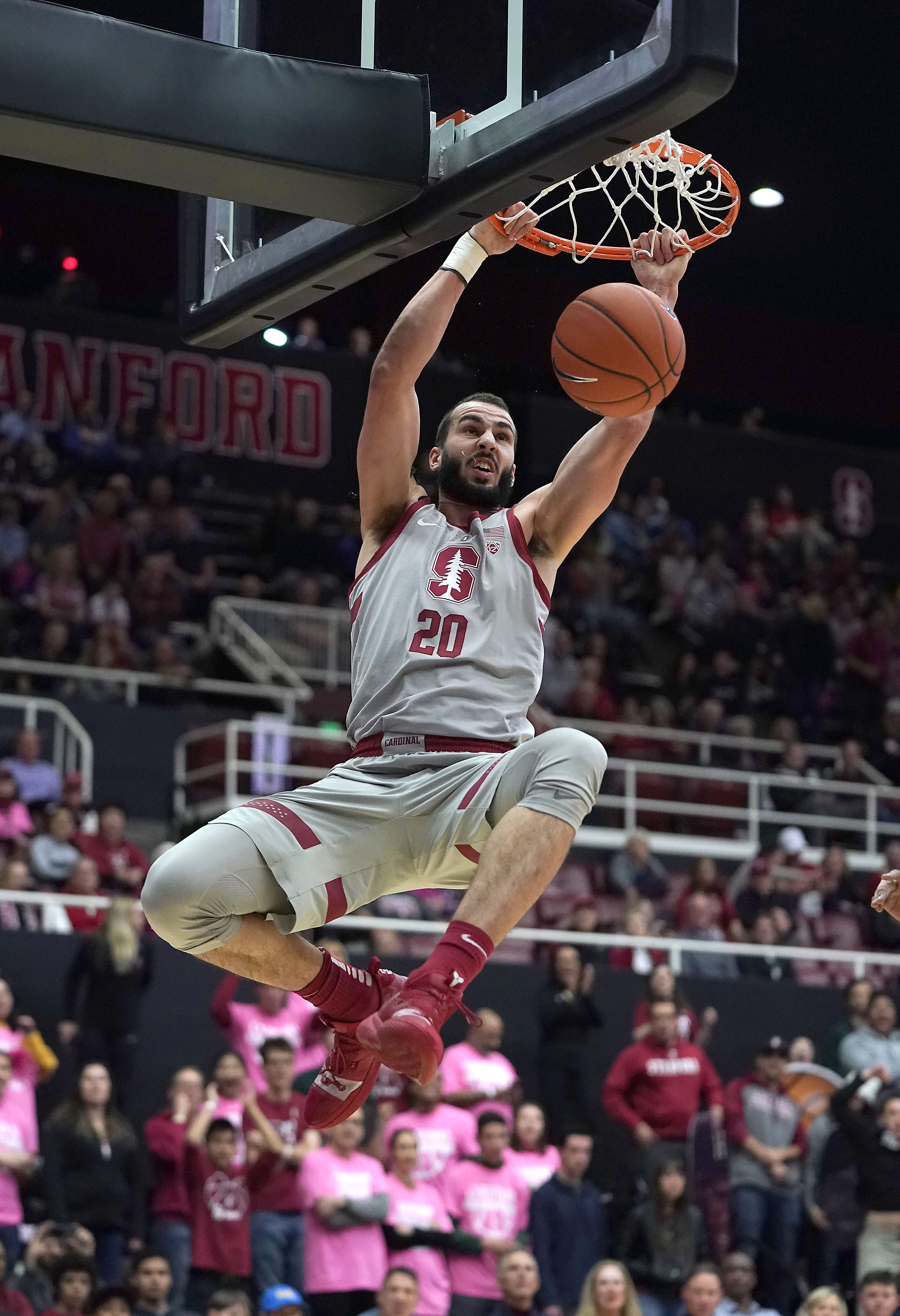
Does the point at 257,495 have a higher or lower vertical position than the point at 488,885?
higher

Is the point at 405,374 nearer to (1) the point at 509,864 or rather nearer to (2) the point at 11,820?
(1) the point at 509,864

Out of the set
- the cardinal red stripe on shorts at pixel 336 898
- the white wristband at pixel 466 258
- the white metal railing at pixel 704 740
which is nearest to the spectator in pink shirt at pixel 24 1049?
the cardinal red stripe on shorts at pixel 336 898

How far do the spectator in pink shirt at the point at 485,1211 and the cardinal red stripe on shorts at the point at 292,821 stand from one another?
650 cm

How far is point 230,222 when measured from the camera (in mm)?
6527

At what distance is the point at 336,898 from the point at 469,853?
1.34 feet


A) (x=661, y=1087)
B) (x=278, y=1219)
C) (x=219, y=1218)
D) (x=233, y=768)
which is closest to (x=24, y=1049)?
(x=219, y=1218)

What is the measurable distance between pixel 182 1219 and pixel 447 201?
24.1 feet

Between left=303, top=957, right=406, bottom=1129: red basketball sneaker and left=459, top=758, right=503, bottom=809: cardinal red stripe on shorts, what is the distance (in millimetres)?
609

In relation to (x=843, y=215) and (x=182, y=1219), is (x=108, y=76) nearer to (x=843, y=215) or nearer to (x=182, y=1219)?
(x=182, y=1219)

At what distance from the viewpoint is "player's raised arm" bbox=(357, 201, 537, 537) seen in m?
6.14

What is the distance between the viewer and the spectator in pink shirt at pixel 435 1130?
12.0 meters

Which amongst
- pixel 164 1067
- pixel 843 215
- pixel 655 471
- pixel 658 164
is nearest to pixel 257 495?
pixel 655 471

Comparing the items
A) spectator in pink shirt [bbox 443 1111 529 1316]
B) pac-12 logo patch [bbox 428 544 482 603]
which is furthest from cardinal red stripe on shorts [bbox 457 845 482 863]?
spectator in pink shirt [bbox 443 1111 529 1316]

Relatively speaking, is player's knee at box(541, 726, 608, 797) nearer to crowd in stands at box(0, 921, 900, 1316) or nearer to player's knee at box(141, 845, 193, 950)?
player's knee at box(141, 845, 193, 950)
